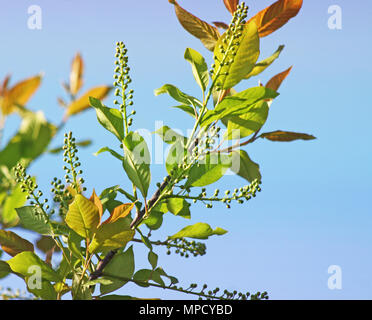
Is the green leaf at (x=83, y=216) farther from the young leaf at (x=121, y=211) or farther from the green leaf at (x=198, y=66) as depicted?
the green leaf at (x=198, y=66)

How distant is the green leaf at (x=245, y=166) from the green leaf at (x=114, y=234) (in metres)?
0.49

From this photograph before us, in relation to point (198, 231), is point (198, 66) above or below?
above

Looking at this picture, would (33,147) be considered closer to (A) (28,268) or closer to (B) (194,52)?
(A) (28,268)

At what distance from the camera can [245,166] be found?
1478 millimetres

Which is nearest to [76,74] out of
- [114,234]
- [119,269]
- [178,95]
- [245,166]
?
[114,234]

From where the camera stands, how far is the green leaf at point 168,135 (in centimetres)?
132

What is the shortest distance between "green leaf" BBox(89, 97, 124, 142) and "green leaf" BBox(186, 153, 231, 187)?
0.26 metres

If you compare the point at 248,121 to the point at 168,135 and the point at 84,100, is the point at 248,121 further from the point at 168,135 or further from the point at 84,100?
the point at 84,100

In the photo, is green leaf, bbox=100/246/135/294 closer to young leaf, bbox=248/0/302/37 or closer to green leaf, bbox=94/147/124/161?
green leaf, bbox=94/147/124/161

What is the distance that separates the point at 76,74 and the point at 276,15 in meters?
0.86
